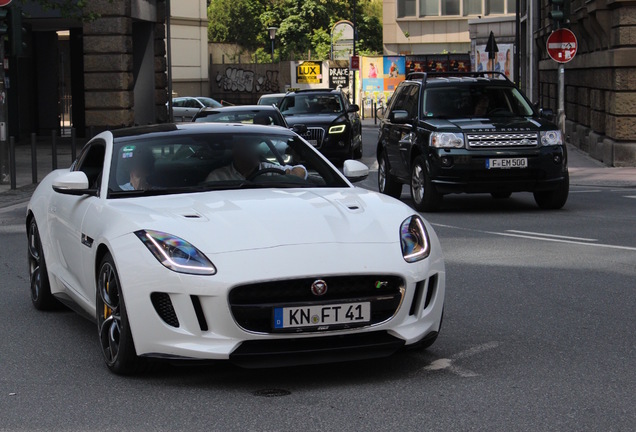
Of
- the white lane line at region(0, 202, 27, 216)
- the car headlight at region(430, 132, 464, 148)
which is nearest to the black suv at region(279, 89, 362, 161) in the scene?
the white lane line at region(0, 202, 27, 216)

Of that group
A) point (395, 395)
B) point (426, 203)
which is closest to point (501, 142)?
point (426, 203)

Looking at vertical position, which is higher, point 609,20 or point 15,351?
point 609,20

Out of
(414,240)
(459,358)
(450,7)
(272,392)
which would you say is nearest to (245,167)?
→ (414,240)

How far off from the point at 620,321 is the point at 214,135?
2.84 m

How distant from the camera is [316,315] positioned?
18.8ft

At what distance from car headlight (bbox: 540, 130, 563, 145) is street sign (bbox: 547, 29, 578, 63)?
894 centimetres

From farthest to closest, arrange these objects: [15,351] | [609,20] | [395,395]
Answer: [609,20] → [15,351] → [395,395]

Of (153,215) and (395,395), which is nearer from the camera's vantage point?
(395,395)

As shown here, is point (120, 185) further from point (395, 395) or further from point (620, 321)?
point (620, 321)

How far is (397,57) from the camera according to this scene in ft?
199

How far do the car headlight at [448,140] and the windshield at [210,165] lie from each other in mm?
7790

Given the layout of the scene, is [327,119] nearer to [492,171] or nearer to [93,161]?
[492,171]

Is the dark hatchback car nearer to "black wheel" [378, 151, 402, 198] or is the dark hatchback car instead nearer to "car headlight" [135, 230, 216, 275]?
"black wheel" [378, 151, 402, 198]

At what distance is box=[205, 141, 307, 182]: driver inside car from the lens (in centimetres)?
721
